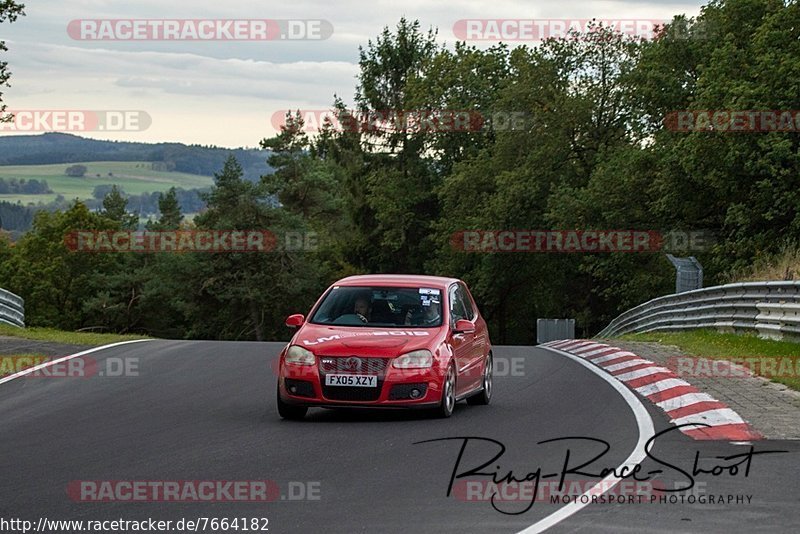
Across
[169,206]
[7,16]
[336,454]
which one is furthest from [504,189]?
[169,206]

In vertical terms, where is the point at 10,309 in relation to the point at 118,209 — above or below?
below

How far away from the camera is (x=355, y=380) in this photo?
12.4m

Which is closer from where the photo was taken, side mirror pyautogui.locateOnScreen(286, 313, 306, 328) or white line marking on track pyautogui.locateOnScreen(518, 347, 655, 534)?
white line marking on track pyautogui.locateOnScreen(518, 347, 655, 534)

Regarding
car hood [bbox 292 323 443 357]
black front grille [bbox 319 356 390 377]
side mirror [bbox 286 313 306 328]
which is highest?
side mirror [bbox 286 313 306 328]

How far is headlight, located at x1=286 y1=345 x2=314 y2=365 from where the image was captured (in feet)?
41.1

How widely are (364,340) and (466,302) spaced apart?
2567 mm

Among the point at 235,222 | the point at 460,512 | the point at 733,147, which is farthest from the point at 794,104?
the point at 235,222

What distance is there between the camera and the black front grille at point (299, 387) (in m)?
12.4

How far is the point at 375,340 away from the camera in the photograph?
41.6 feet

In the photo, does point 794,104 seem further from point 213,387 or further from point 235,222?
point 235,222

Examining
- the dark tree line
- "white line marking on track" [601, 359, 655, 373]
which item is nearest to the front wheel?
"white line marking on track" [601, 359, 655, 373]

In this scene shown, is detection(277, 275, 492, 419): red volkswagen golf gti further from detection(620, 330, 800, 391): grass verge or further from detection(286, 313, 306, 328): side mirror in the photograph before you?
detection(620, 330, 800, 391): grass verge

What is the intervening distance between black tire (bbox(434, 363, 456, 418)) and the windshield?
0.65m

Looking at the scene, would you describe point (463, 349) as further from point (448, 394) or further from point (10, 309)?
point (10, 309)
